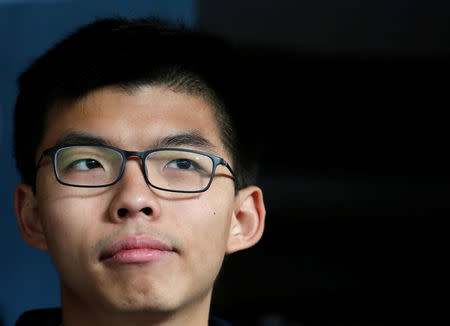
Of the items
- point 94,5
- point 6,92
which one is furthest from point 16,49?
point 94,5

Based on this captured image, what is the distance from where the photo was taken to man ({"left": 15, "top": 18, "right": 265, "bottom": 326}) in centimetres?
118

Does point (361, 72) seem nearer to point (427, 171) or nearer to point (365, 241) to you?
point (427, 171)

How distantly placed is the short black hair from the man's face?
0.03 m

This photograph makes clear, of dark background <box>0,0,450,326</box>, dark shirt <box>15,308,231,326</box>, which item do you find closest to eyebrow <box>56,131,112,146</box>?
dark shirt <box>15,308,231,326</box>

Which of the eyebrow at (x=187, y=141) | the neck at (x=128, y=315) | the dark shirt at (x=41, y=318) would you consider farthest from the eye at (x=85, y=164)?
the dark shirt at (x=41, y=318)

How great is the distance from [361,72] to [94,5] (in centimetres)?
88

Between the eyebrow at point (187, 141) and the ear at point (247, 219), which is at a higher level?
the eyebrow at point (187, 141)

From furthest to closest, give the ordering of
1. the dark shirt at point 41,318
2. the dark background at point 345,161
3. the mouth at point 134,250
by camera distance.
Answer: the dark background at point 345,161, the dark shirt at point 41,318, the mouth at point 134,250

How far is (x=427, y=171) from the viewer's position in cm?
223

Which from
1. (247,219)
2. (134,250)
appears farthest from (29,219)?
(247,219)

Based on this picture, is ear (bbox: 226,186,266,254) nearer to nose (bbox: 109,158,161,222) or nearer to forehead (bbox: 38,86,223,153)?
forehead (bbox: 38,86,223,153)

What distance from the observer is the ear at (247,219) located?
1.39 m

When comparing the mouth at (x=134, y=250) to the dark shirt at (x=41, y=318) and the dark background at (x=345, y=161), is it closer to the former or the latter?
the dark shirt at (x=41, y=318)

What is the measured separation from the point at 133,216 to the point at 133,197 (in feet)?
0.11
